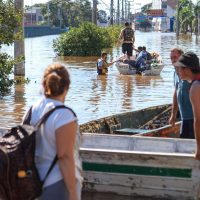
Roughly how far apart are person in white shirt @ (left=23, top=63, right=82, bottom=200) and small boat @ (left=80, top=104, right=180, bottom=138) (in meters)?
4.34

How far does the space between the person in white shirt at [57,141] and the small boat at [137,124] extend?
14.2 feet

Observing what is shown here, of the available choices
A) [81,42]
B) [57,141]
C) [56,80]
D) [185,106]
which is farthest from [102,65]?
[57,141]

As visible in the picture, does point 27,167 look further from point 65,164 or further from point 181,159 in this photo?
point 181,159

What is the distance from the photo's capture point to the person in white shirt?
3871mm

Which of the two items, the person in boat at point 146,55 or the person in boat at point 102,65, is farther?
the person in boat at point 102,65

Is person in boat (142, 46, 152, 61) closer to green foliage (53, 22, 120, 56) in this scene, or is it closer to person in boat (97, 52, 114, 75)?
person in boat (97, 52, 114, 75)

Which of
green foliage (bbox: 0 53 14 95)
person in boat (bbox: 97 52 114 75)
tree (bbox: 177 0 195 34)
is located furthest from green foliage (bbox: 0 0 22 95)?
tree (bbox: 177 0 195 34)

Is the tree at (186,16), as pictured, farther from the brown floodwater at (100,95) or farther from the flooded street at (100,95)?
the brown floodwater at (100,95)

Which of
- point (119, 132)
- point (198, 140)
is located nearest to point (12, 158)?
point (198, 140)

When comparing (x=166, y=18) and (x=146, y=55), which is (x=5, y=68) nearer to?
(x=146, y=55)

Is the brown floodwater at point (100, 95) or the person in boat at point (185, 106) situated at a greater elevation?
the person in boat at point (185, 106)

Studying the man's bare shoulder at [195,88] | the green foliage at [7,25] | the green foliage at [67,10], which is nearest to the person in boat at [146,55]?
the green foliage at [7,25]

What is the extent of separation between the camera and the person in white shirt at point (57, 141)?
387 cm

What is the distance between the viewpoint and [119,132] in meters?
9.04
